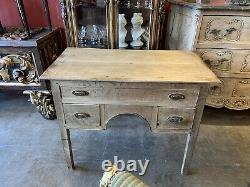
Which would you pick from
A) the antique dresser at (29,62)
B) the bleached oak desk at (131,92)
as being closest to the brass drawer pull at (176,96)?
the bleached oak desk at (131,92)

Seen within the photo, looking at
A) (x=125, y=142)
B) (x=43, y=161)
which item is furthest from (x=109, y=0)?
(x=43, y=161)

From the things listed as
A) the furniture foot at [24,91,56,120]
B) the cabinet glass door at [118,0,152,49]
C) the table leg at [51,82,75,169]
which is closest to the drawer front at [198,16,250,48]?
the cabinet glass door at [118,0,152,49]

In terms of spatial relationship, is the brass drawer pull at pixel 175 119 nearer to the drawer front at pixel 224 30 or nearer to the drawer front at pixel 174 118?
the drawer front at pixel 174 118

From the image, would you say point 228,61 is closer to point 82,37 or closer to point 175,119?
point 175,119

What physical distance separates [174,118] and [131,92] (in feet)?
1.08

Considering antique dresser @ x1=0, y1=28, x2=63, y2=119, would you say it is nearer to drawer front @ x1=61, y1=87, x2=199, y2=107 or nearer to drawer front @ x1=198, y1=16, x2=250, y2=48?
drawer front @ x1=61, y1=87, x2=199, y2=107

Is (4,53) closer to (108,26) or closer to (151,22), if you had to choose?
(108,26)

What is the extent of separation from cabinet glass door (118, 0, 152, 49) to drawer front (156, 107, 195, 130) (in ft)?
2.73

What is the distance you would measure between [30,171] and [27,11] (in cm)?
158

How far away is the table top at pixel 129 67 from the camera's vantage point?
1.30 meters

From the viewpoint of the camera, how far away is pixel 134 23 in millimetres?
2010

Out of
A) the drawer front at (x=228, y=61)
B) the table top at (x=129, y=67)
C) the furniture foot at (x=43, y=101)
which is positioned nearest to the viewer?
the table top at (x=129, y=67)

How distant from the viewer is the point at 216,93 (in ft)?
6.82

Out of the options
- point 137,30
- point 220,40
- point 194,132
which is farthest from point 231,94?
point 137,30
